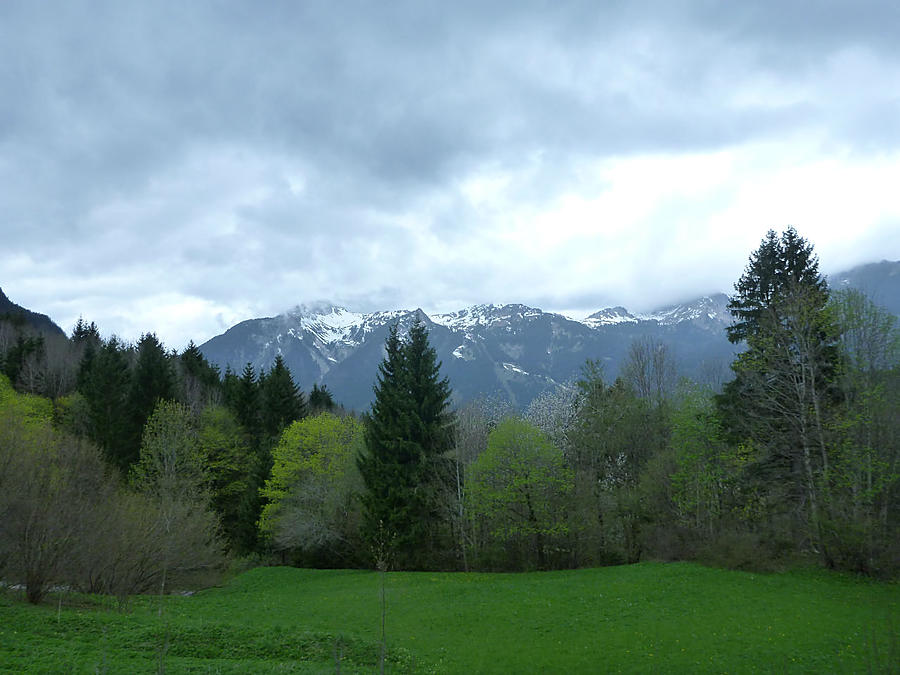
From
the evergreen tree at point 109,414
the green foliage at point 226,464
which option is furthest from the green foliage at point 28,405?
the green foliage at point 226,464

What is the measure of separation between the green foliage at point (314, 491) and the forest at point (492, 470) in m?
0.16

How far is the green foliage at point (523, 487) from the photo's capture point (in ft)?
110

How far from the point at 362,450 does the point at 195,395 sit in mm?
27707

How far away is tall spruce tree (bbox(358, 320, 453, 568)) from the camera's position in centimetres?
3547

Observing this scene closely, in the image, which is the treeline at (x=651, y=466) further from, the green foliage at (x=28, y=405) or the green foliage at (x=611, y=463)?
the green foliage at (x=28, y=405)

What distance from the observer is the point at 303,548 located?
127 ft

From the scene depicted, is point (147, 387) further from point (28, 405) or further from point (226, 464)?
point (226, 464)

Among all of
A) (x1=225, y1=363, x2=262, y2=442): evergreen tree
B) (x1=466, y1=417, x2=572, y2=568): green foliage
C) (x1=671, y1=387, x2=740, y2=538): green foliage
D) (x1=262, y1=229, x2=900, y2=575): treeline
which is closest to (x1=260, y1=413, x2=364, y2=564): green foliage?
(x1=262, y1=229, x2=900, y2=575): treeline

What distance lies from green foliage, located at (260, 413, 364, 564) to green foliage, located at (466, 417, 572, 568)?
9.75 metres

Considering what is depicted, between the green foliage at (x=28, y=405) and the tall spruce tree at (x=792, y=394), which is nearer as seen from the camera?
the tall spruce tree at (x=792, y=394)

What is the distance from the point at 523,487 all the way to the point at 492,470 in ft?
7.14

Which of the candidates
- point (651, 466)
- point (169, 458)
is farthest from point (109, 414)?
point (651, 466)

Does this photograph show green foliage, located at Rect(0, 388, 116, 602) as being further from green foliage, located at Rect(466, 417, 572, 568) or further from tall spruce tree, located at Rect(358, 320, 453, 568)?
green foliage, located at Rect(466, 417, 572, 568)

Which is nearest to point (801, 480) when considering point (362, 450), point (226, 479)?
point (362, 450)
